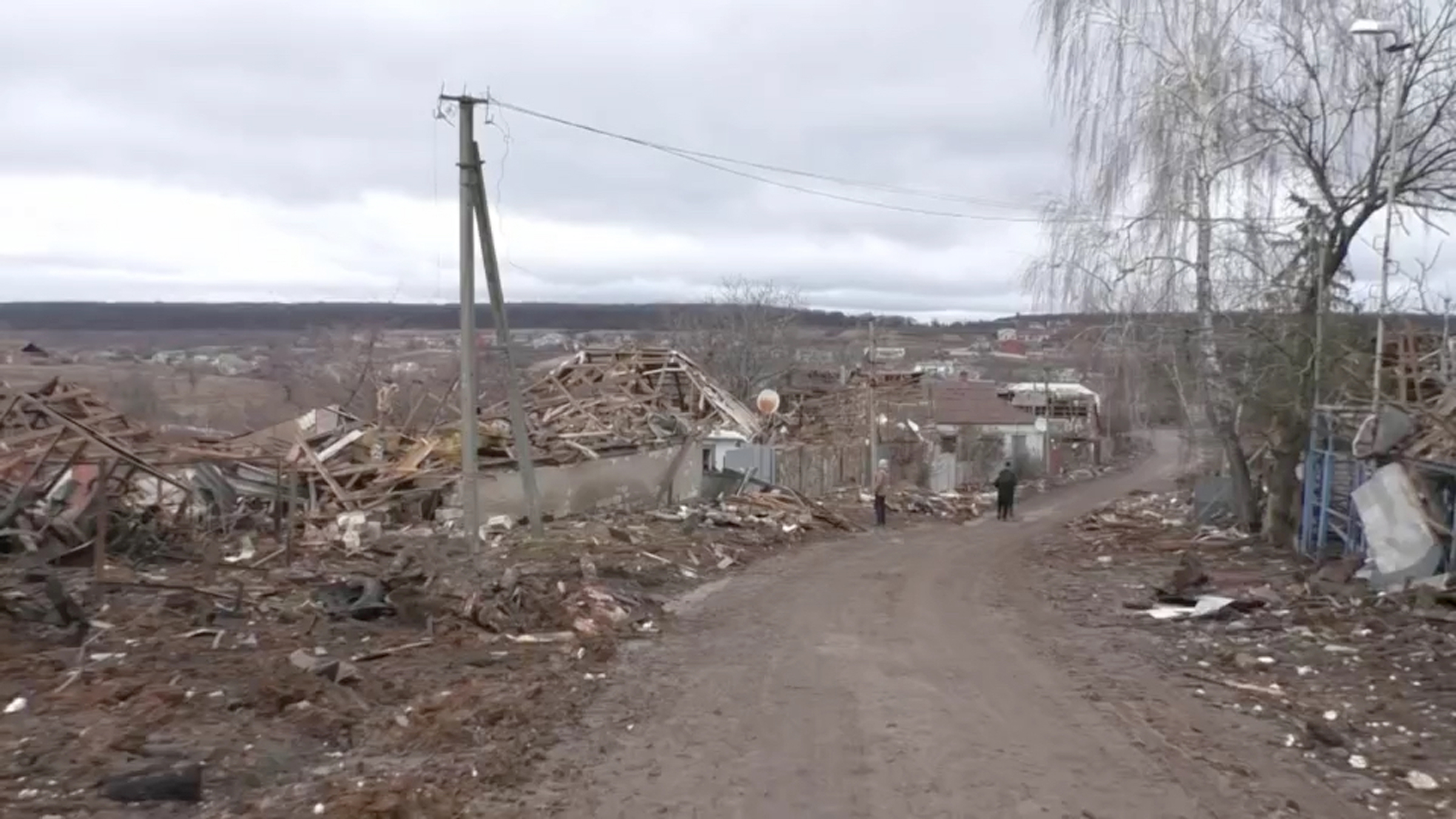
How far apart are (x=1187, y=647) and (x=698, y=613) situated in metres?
5.41

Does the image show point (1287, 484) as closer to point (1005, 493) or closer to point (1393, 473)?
point (1393, 473)

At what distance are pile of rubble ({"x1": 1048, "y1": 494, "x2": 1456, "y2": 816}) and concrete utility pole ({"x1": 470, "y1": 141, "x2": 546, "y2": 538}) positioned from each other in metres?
8.06

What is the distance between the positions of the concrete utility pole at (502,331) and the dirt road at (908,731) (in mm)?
5566

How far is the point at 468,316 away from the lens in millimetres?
17422

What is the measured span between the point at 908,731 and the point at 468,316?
34.5 ft

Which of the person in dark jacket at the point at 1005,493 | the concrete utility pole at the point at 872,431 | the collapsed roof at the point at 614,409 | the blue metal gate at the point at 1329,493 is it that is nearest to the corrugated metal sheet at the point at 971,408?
the concrete utility pole at the point at 872,431

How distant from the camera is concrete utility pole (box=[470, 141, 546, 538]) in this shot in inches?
681

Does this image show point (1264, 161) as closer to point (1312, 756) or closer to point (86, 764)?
point (1312, 756)

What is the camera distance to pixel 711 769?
25.7 ft

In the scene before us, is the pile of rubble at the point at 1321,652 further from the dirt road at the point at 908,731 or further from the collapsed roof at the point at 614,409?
the collapsed roof at the point at 614,409

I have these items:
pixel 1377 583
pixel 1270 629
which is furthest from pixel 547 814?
pixel 1377 583

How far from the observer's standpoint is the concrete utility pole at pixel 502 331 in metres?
17.3

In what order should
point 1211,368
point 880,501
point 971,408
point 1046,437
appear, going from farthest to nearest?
point 971,408, point 1046,437, point 880,501, point 1211,368

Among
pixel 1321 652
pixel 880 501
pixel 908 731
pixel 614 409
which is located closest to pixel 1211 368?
pixel 880 501
